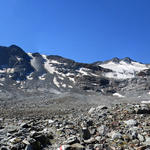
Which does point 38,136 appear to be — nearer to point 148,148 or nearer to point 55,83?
point 148,148

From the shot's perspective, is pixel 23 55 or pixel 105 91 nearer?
pixel 105 91

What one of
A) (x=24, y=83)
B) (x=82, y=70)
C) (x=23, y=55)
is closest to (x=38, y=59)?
(x=23, y=55)

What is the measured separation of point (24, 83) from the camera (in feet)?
405

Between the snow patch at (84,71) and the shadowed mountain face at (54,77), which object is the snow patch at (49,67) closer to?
the shadowed mountain face at (54,77)

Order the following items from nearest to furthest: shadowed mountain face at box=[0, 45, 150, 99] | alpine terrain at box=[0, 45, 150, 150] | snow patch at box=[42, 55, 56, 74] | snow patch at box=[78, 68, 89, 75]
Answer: alpine terrain at box=[0, 45, 150, 150] < shadowed mountain face at box=[0, 45, 150, 99] < snow patch at box=[42, 55, 56, 74] < snow patch at box=[78, 68, 89, 75]

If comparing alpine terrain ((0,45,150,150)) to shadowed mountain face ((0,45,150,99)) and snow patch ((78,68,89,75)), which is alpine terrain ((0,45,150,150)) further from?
snow patch ((78,68,89,75))

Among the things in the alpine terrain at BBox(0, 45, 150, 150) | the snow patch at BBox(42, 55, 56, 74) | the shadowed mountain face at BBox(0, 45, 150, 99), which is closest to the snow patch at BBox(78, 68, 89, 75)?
the shadowed mountain face at BBox(0, 45, 150, 99)

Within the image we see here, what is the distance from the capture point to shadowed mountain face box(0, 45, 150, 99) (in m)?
117

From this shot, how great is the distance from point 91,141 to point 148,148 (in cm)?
273

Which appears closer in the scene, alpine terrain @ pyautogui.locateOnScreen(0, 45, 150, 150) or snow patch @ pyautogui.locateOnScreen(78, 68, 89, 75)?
alpine terrain @ pyautogui.locateOnScreen(0, 45, 150, 150)

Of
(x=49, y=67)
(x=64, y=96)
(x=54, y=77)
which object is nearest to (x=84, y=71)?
(x=49, y=67)

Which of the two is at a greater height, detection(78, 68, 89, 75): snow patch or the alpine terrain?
detection(78, 68, 89, 75): snow patch

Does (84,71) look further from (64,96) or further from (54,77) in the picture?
(64,96)

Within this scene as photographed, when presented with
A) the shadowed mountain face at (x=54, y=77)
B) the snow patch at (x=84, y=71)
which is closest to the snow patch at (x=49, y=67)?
the shadowed mountain face at (x=54, y=77)
